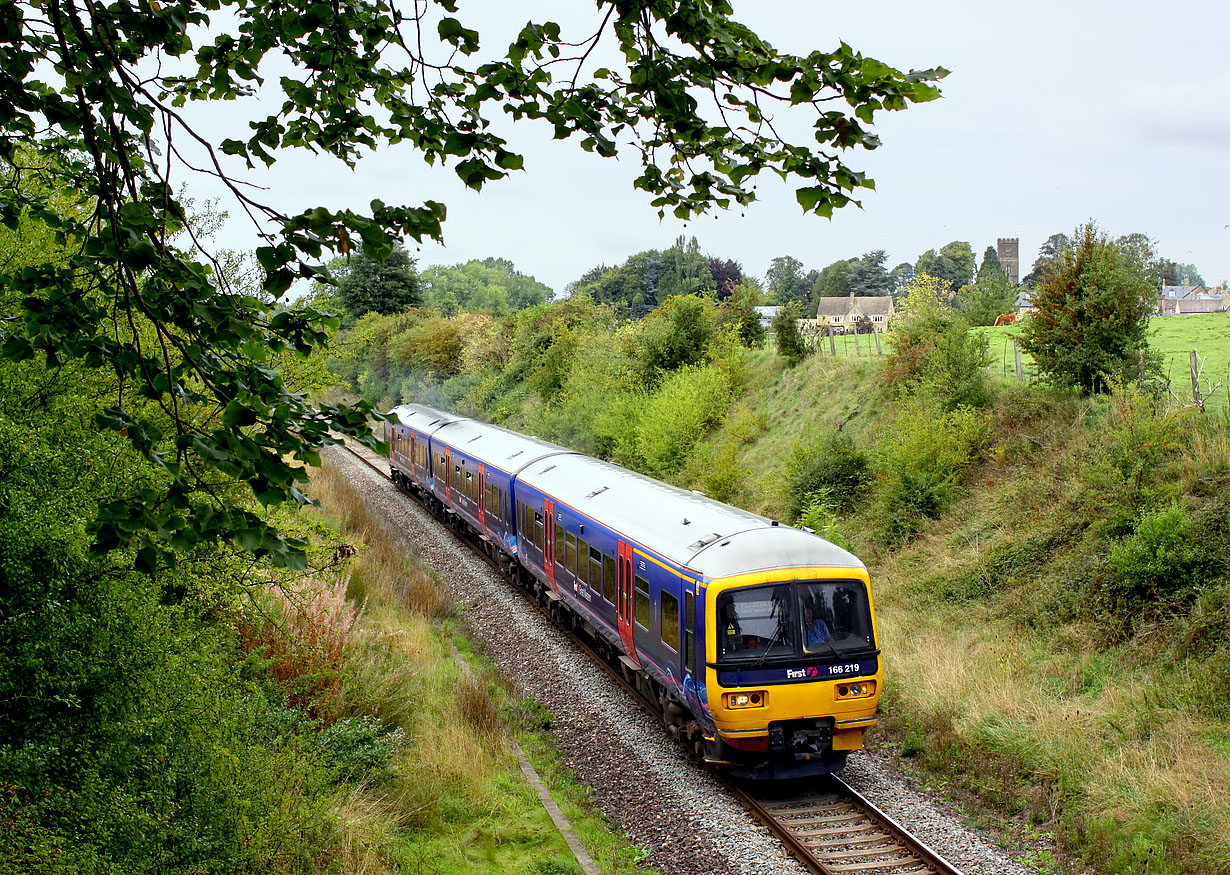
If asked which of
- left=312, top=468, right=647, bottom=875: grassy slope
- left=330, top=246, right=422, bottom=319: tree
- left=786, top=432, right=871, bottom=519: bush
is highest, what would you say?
left=330, top=246, right=422, bottom=319: tree

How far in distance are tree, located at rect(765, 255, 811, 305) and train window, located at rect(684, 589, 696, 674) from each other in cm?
7010

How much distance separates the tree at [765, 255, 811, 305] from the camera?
8000 centimetres

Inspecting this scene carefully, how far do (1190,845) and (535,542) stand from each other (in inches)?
405

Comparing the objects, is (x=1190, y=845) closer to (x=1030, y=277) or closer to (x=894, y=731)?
(x=894, y=731)

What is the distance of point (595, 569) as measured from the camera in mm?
12234

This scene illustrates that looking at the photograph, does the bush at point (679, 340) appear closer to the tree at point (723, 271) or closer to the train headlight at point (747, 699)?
the train headlight at point (747, 699)

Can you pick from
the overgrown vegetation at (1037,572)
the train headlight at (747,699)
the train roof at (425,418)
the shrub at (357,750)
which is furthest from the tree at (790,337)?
the shrub at (357,750)

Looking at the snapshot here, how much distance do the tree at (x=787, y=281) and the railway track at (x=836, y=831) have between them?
70.4m

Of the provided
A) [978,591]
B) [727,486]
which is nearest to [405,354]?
[727,486]

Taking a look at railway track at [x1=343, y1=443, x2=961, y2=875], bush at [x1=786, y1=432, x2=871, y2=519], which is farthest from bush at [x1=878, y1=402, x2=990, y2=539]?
railway track at [x1=343, y1=443, x2=961, y2=875]

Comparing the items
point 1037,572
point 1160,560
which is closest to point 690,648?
point 1160,560

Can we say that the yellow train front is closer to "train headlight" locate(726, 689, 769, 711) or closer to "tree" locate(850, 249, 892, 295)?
"train headlight" locate(726, 689, 769, 711)

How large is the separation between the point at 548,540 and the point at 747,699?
20.9 feet

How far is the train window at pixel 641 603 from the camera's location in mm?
10422
